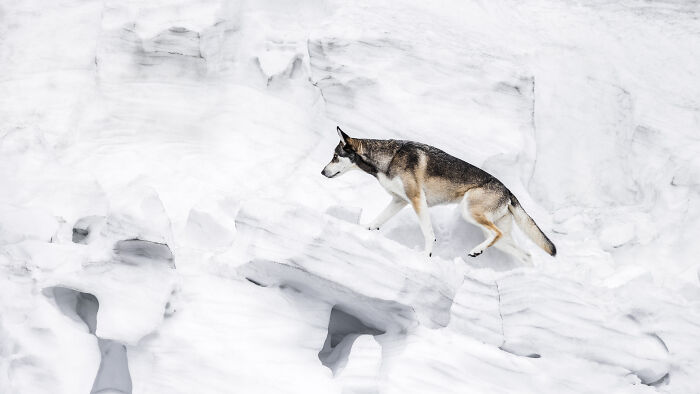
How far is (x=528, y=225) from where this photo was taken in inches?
286

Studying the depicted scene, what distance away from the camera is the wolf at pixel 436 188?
7.12 m

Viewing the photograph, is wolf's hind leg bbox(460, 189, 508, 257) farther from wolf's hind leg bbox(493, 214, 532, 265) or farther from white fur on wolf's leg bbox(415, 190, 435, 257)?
white fur on wolf's leg bbox(415, 190, 435, 257)

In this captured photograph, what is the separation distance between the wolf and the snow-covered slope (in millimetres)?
284

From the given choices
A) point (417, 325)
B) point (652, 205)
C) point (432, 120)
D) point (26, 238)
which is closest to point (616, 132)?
point (652, 205)

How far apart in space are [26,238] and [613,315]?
5048 millimetres

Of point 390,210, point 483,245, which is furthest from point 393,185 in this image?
point 483,245

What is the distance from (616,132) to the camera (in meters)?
8.97

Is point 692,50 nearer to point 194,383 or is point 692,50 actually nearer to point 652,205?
point 652,205

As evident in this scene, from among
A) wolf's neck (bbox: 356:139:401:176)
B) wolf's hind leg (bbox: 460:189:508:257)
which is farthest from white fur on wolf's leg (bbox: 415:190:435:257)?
wolf's neck (bbox: 356:139:401:176)

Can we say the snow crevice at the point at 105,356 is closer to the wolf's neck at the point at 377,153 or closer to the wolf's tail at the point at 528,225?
the wolf's neck at the point at 377,153

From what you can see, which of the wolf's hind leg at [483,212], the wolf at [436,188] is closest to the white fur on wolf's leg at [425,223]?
the wolf at [436,188]

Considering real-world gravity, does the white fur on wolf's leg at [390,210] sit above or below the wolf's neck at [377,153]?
below

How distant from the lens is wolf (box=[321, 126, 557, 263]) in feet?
23.4

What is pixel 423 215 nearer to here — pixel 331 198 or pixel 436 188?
pixel 436 188
